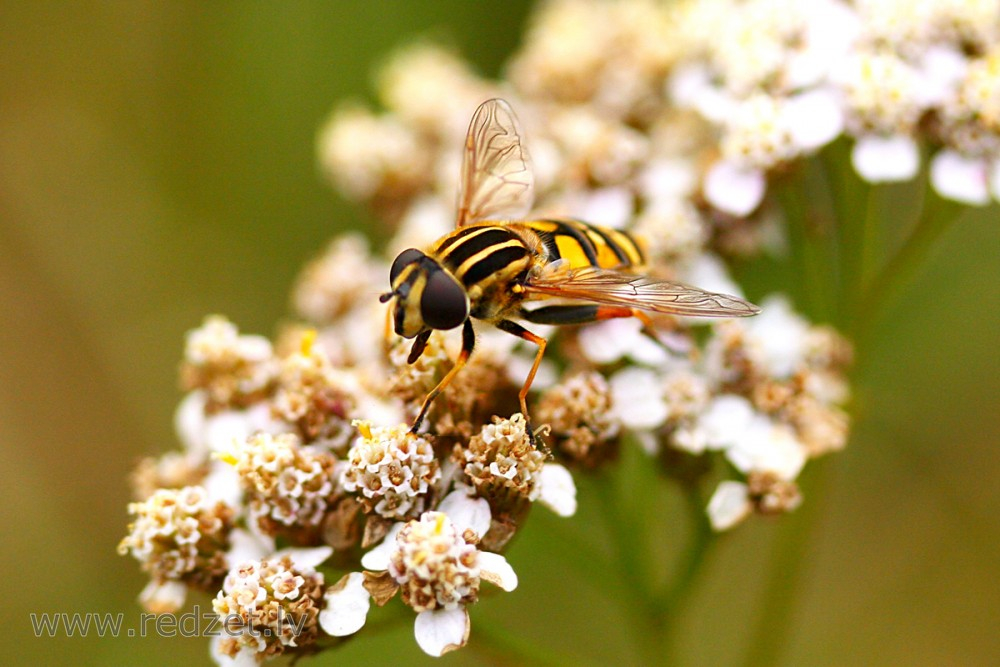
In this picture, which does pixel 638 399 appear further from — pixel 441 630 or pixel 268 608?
pixel 268 608

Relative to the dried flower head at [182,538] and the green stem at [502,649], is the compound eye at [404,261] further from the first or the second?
the green stem at [502,649]

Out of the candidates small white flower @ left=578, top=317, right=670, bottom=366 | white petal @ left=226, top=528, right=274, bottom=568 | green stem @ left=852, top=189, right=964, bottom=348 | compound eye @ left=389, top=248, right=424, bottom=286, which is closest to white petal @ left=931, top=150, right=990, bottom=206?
green stem @ left=852, top=189, right=964, bottom=348

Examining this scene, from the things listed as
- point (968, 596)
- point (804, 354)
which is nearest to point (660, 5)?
point (804, 354)

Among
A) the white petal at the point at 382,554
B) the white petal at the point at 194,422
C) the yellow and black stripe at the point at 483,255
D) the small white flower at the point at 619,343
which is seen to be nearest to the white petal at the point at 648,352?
the small white flower at the point at 619,343

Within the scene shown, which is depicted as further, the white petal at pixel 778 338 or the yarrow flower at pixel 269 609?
the white petal at pixel 778 338

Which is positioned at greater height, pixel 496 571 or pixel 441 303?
pixel 441 303

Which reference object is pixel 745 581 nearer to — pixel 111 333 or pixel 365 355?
pixel 365 355

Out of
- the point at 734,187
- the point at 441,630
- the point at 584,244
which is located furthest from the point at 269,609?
the point at 734,187
